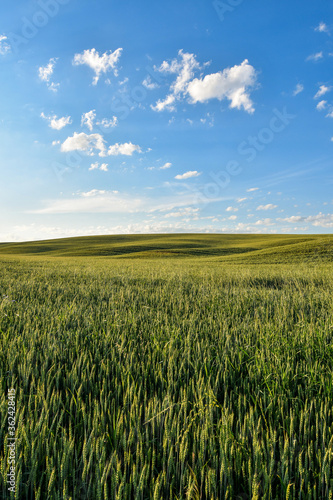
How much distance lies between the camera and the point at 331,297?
5309mm

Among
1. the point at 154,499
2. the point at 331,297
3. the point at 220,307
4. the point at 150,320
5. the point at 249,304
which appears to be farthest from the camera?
the point at 331,297

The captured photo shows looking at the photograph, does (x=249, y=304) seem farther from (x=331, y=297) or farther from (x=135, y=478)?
(x=135, y=478)

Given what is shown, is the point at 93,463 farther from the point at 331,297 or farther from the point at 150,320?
the point at 331,297

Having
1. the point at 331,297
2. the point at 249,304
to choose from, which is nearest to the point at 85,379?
the point at 249,304

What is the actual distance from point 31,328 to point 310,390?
293 cm

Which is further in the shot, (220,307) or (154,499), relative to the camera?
(220,307)

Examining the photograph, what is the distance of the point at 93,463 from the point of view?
1378 mm

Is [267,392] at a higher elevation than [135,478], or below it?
below

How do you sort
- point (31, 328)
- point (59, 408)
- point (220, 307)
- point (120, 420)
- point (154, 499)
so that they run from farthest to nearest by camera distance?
point (220, 307), point (31, 328), point (59, 408), point (120, 420), point (154, 499)

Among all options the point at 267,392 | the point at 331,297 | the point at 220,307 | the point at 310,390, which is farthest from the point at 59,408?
the point at 331,297

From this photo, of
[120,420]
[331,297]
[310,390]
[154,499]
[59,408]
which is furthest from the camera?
[331,297]

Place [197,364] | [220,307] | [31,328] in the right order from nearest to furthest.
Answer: [197,364] < [31,328] < [220,307]

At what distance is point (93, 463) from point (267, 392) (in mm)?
1304

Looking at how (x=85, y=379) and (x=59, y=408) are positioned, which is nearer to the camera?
(x=59, y=408)
